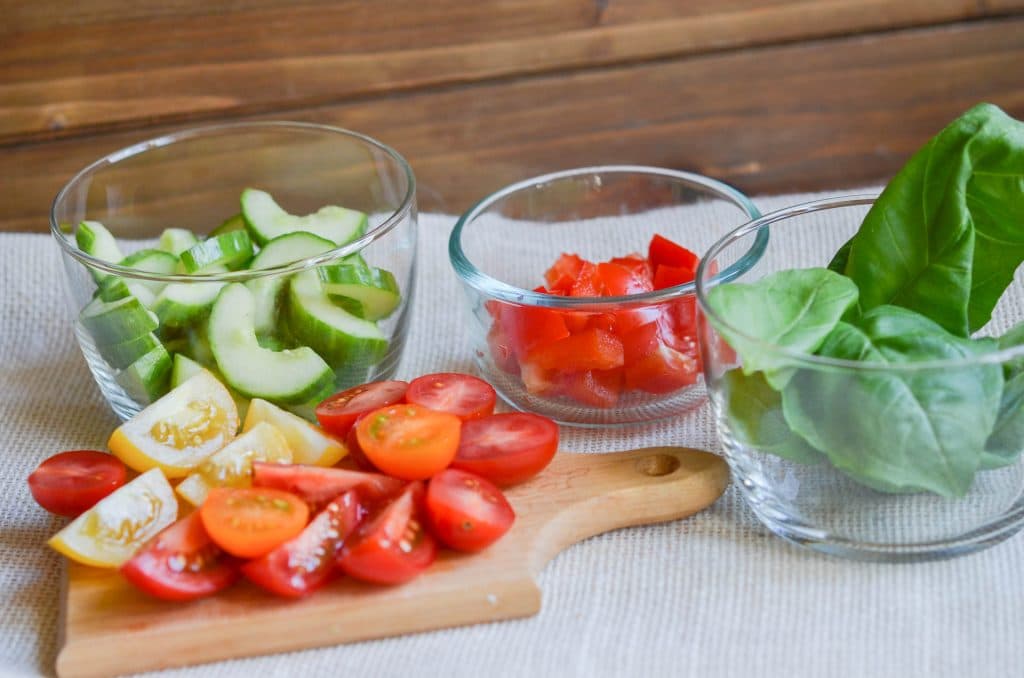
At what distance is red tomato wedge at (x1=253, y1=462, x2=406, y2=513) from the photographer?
119cm

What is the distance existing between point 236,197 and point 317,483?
76 centimetres

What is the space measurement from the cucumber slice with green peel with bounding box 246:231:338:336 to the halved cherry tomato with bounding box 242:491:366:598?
309 mm

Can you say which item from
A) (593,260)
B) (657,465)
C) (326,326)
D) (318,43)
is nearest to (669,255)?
(593,260)

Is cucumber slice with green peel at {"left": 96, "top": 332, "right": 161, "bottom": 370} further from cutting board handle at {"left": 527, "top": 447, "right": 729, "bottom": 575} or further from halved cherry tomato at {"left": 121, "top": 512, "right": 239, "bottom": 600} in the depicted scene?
cutting board handle at {"left": 527, "top": 447, "right": 729, "bottom": 575}

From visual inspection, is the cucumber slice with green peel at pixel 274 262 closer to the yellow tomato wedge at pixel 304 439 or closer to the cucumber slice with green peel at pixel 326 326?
the cucumber slice with green peel at pixel 326 326

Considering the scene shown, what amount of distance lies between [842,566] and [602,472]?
0.89 feet

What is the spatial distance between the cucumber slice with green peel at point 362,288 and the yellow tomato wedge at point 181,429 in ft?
0.60

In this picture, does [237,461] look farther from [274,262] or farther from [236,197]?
[236,197]

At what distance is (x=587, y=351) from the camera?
1.36 m

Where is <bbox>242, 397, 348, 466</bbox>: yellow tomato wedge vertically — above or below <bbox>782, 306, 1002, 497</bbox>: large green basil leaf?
below

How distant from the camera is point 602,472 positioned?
128cm

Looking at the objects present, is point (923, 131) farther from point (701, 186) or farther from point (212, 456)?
point (212, 456)

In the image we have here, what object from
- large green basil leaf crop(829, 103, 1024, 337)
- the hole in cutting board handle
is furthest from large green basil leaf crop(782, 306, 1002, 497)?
the hole in cutting board handle

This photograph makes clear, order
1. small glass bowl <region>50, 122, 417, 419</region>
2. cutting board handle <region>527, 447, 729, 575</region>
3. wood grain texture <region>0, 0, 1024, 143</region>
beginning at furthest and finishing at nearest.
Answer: wood grain texture <region>0, 0, 1024, 143</region> < small glass bowl <region>50, 122, 417, 419</region> < cutting board handle <region>527, 447, 729, 575</region>
